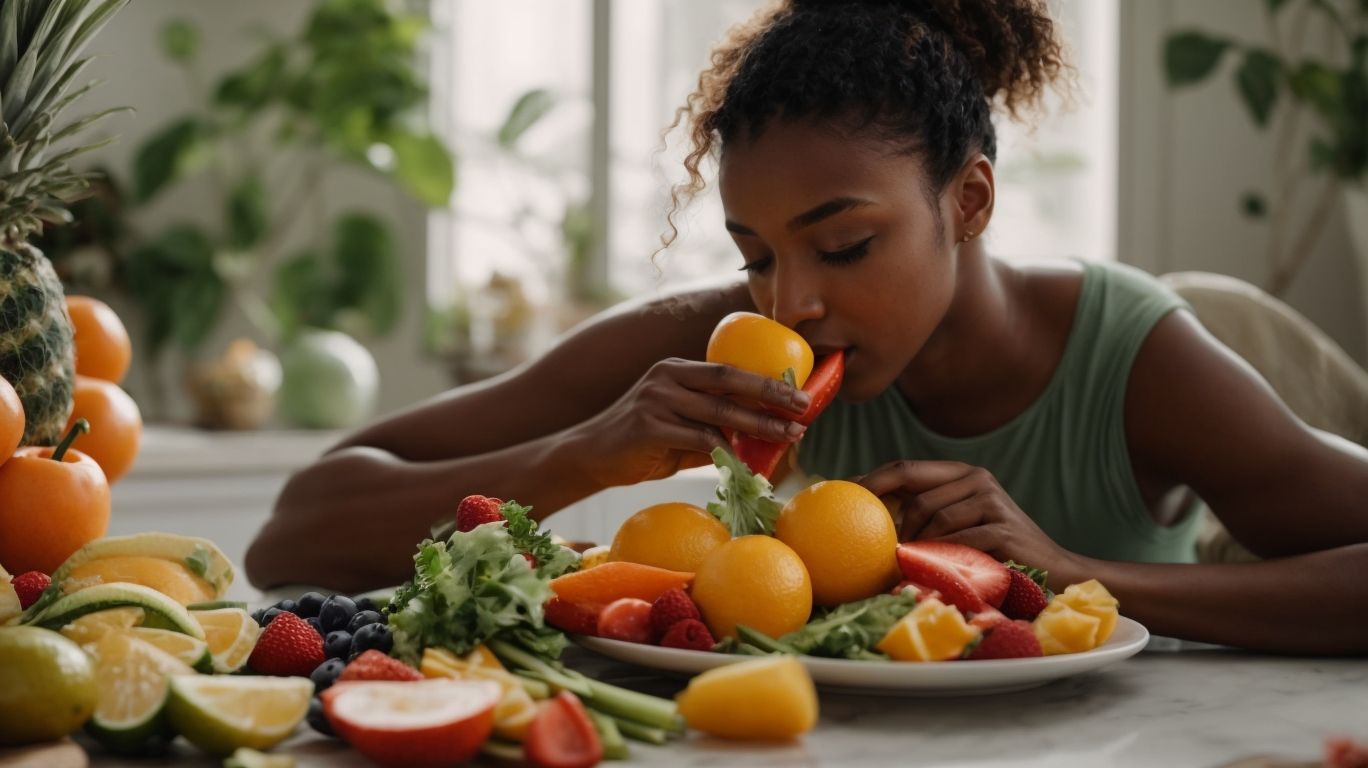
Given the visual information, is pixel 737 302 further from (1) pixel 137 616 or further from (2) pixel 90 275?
(2) pixel 90 275

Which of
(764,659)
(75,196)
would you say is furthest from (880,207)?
(75,196)

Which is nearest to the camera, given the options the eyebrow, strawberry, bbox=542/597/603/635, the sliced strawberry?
the sliced strawberry

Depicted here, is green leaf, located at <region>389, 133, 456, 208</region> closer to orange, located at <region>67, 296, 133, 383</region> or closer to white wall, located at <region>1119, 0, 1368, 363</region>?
white wall, located at <region>1119, 0, 1368, 363</region>

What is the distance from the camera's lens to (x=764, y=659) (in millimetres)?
832

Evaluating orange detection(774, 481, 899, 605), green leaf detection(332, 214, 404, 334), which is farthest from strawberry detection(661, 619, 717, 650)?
green leaf detection(332, 214, 404, 334)

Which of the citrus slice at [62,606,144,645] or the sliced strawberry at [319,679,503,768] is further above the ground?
the citrus slice at [62,606,144,645]

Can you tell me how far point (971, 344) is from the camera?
1.70 metres

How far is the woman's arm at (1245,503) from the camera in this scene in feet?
3.99

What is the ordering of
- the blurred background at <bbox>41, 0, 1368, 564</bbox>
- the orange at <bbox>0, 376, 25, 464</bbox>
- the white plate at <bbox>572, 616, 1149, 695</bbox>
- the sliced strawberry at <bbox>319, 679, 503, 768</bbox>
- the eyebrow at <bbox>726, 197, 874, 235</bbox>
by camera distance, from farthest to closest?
the blurred background at <bbox>41, 0, 1368, 564</bbox> → the eyebrow at <bbox>726, 197, 874, 235</bbox> → the orange at <bbox>0, 376, 25, 464</bbox> → the white plate at <bbox>572, 616, 1149, 695</bbox> → the sliced strawberry at <bbox>319, 679, 503, 768</bbox>

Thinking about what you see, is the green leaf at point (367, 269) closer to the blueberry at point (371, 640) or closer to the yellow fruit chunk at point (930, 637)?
the blueberry at point (371, 640)

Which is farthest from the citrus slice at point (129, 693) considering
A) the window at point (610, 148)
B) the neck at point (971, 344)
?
the window at point (610, 148)

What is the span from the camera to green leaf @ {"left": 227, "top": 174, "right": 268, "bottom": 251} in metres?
3.74

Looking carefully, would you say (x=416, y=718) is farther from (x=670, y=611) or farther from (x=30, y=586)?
(x=30, y=586)

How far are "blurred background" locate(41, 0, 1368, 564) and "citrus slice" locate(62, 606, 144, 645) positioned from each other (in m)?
2.47
